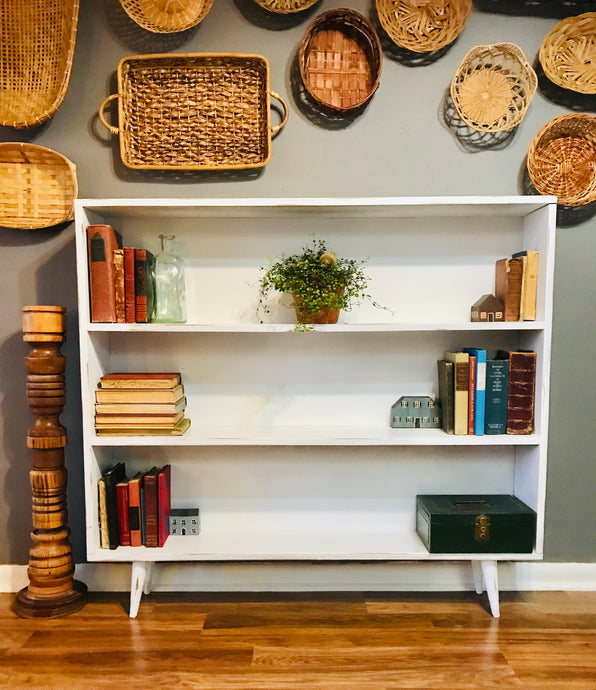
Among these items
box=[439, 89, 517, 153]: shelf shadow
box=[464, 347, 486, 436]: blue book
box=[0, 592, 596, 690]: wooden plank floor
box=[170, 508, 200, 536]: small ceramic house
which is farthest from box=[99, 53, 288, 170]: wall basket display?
box=[0, 592, 596, 690]: wooden plank floor

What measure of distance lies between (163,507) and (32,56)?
1757mm

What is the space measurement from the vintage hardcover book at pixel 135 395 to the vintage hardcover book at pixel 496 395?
1105 mm

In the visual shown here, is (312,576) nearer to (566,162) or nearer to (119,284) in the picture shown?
(119,284)

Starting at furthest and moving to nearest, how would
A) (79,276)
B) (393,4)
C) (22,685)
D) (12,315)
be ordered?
1. (12,315)
2. (393,4)
3. (79,276)
4. (22,685)

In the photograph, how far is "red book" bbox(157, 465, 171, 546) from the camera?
186 centimetres

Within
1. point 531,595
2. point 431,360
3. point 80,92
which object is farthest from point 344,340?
point 80,92

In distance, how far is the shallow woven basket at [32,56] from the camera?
1.94 m

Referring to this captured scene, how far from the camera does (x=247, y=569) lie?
206 centimetres

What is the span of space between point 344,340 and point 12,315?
4.27 feet

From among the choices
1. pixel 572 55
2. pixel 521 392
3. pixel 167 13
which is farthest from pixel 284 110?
pixel 521 392

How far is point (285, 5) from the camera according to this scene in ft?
6.28

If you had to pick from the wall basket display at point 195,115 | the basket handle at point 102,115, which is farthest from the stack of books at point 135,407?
the basket handle at point 102,115

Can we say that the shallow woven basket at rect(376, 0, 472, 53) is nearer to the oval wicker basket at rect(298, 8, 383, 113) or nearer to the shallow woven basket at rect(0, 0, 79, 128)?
the oval wicker basket at rect(298, 8, 383, 113)

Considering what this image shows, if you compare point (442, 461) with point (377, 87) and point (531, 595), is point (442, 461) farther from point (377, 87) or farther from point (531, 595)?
point (377, 87)
